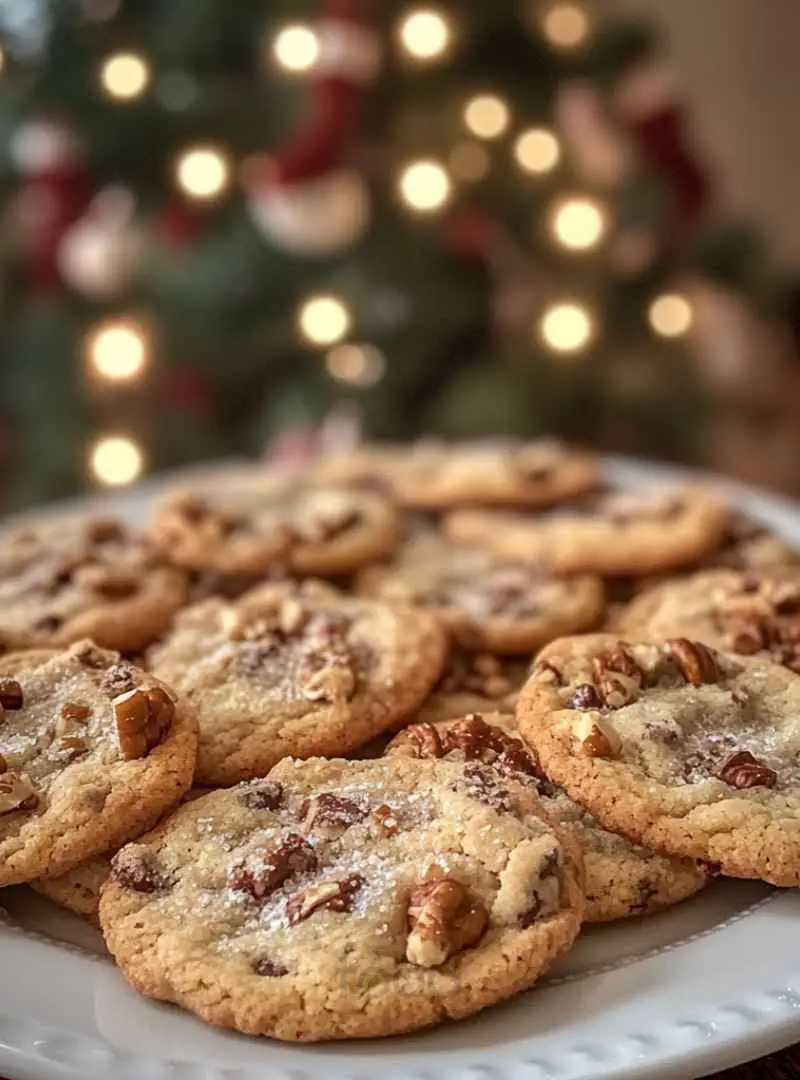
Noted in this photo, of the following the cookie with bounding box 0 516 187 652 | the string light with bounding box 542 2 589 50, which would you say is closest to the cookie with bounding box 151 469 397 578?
the cookie with bounding box 0 516 187 652

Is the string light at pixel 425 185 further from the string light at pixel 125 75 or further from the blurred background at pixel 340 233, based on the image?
the string light at pixel 125 75

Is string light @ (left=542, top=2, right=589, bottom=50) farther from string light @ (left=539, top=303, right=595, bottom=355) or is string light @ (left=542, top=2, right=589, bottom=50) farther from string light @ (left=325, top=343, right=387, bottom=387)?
string light @ (left=325, top=343, right=387, bottom=387)

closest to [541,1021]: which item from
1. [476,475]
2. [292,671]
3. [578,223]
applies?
[292,671]

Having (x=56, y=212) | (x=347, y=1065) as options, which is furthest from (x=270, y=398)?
(x=347, y=1065)

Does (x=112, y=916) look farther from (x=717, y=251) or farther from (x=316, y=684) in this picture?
(x=717, y=251)

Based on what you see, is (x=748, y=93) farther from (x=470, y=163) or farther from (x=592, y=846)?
(x=592, y=846)

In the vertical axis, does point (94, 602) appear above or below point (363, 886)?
above

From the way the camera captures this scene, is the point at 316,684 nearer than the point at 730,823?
No
